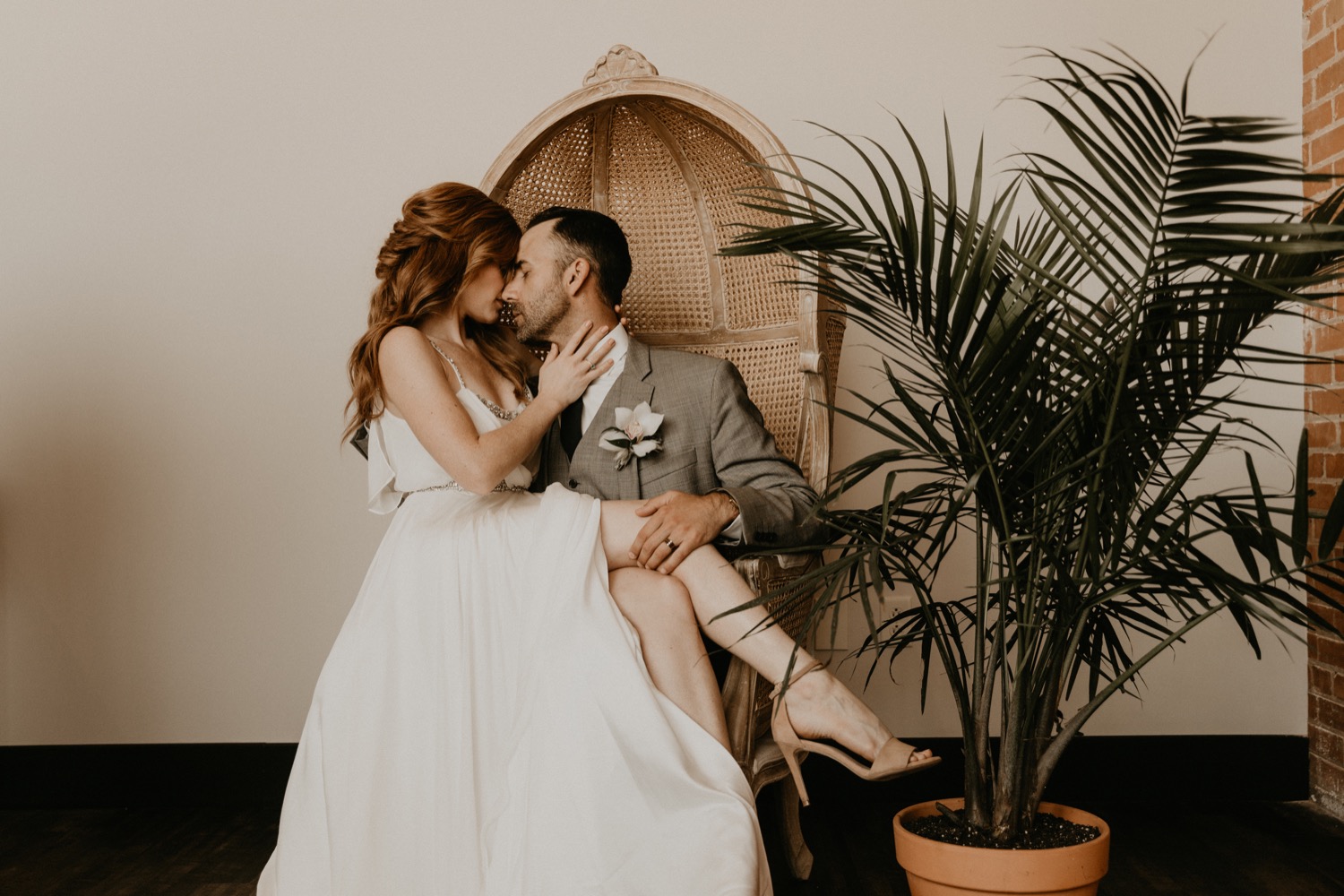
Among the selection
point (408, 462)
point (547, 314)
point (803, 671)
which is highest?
point (547, 314)

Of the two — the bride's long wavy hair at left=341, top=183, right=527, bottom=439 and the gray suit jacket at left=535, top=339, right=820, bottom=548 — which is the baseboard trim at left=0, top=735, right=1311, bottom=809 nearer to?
the gray suit jacket at left=535, top=339, right=820, bottom=548

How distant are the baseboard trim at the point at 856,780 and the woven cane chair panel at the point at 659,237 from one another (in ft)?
4.12

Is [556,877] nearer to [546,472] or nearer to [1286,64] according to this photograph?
[546,472]

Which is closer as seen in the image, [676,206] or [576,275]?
[576,275]

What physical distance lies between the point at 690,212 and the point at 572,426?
27.1 inches

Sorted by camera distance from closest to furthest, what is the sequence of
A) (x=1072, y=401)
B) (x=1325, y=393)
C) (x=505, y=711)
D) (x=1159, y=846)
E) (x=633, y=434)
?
(x=1072, y=401) < (x=505, y=711) < (x=633, y=434) < (x=1159, y=846) < (x=1325, y=393)

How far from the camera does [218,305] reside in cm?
294

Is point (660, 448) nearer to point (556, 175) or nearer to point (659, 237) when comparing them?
point (659, 237)

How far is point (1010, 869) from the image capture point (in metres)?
1.65

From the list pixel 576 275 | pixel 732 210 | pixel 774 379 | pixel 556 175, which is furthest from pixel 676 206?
pixel 774 379

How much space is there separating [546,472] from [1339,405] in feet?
6.49

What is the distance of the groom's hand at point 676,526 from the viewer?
2.02 meters

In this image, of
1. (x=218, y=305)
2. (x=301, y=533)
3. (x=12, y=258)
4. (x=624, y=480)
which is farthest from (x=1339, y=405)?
(x=12, y=258)

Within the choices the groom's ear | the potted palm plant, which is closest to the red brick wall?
the potted palm plant
